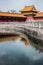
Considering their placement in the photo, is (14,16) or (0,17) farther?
(14,16)

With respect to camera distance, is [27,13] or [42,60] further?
[27,13]

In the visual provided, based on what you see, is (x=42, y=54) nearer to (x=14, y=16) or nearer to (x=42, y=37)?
(x=42, y=37)

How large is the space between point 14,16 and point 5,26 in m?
12.8

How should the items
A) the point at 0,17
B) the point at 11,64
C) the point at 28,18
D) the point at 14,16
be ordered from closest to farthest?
the point at 11,64
the point at 0,17
the point at 14,16
the point at 28,18

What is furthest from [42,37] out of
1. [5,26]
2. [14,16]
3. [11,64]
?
[14,16]

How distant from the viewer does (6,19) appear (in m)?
56.4

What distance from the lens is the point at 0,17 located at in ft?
176

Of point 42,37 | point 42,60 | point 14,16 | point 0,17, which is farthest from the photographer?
point 14,16

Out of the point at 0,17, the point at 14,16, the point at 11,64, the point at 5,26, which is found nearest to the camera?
the point at 11,64

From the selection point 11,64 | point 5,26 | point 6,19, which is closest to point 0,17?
point 6,19

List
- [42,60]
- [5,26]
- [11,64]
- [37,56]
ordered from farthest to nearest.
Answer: [5,26]
[37,56]
[42,60]
[11,64]

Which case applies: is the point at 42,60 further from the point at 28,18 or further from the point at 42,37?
the point at 28,18

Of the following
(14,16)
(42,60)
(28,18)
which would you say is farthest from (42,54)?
(28,18)

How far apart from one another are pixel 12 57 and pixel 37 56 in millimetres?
2597
